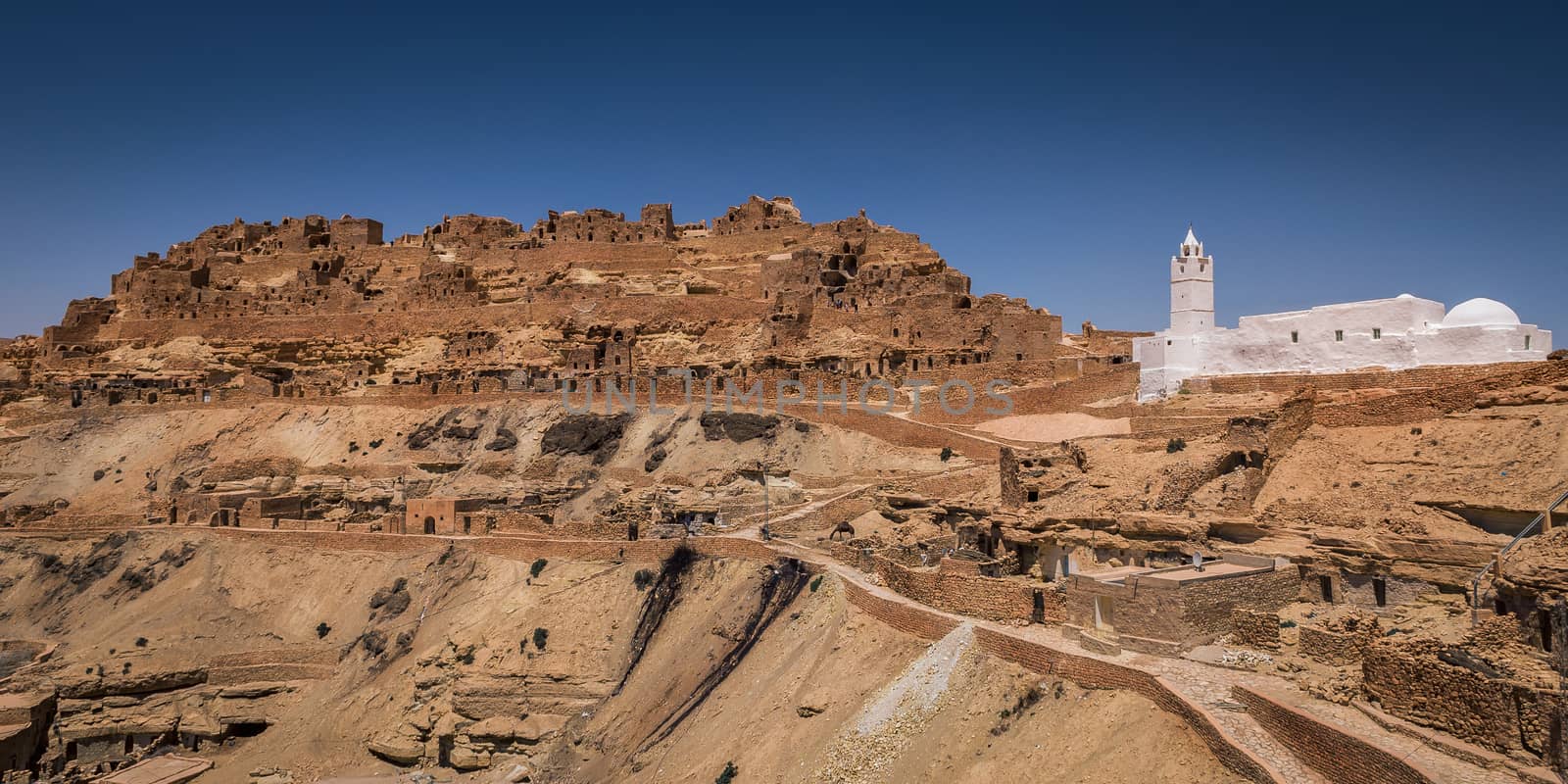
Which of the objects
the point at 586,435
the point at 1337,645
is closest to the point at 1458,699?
the point at 1337,645

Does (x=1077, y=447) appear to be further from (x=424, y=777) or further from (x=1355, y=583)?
(x=424, y=777)

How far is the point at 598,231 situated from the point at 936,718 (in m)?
42.2

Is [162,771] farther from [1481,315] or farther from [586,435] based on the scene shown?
[1481,315]

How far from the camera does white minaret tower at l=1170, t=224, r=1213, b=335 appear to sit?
29.7 meters

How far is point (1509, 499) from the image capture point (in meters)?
16.1

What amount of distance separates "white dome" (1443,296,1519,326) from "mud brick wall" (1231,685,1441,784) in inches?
595

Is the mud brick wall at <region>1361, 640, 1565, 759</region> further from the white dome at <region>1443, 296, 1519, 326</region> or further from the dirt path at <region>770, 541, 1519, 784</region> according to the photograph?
the white dome at <region>1443, 296, 1519, 326</region>

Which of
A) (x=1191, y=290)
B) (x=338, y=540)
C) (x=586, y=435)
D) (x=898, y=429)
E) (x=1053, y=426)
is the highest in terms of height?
(x=1191, y=290)

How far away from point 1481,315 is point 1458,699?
15588mm

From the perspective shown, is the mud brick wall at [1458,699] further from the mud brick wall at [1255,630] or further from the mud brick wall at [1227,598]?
the mud brick wall at [1227,598]

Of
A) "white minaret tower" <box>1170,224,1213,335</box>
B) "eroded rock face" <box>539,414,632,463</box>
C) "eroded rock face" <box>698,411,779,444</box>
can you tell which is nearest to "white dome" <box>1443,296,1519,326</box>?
"white minaret tower" <box>1170,224,1213,335</box>

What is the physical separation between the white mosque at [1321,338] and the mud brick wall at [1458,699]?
13.9m


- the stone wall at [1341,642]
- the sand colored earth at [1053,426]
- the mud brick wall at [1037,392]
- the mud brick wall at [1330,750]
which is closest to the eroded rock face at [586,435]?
the mud brick wall at [1037,392]

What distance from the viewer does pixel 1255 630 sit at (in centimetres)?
1514
